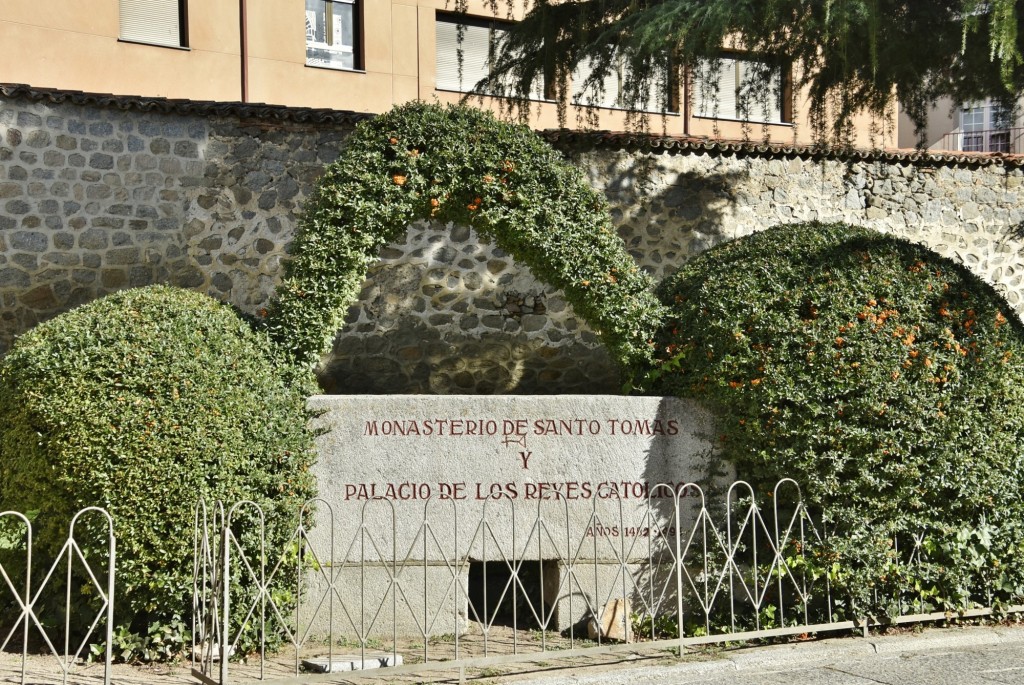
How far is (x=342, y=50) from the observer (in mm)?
14492

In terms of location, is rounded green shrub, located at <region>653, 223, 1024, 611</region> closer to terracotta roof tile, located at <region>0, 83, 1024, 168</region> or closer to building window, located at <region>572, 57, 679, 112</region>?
building window, located at <region>572, 57, 679, 112</region>

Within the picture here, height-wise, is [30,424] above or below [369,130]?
below

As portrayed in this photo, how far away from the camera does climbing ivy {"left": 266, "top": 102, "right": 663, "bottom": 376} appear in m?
6.85

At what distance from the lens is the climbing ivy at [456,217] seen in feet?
22.5

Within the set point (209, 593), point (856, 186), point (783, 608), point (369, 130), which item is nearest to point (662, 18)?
point (369, 130)

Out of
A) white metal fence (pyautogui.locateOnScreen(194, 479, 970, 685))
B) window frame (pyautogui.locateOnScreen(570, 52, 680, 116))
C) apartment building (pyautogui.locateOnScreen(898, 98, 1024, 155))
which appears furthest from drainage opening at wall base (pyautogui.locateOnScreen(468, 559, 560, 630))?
apartment building (pyautogui.locateOnScreen(898, 98, 1024, 155))

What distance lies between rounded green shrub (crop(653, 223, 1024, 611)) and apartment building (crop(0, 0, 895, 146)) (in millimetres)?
5366

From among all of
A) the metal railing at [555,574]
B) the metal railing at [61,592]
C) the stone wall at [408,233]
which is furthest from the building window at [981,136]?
the metal railing at [61,592]

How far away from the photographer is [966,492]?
6.62 meters

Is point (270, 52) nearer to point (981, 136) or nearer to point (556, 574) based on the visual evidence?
point (556, 574)

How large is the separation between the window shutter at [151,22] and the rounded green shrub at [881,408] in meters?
9.12

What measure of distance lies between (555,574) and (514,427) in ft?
3.34

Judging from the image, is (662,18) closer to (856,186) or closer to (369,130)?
(369,130)

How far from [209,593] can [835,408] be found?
392 cm
